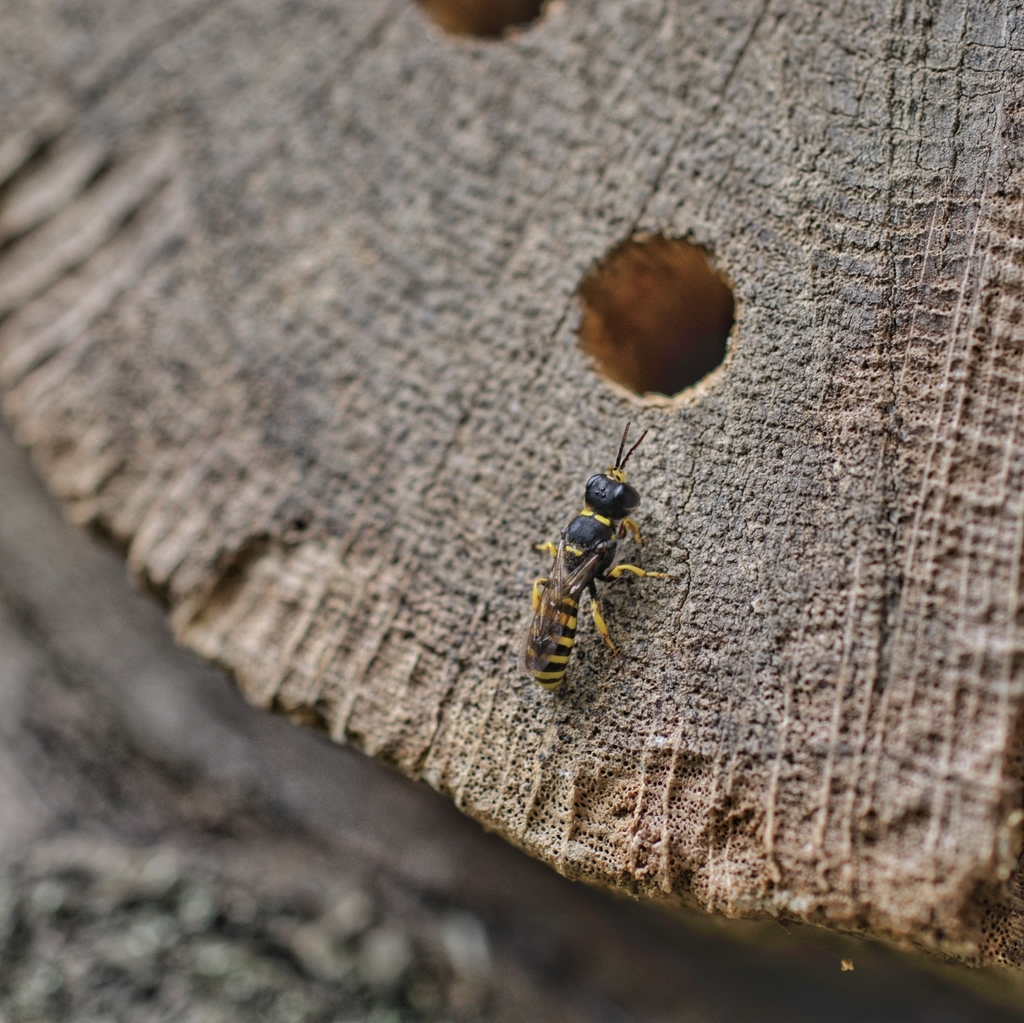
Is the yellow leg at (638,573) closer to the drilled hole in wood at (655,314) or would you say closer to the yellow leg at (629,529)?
the yellow leg at (629,529)

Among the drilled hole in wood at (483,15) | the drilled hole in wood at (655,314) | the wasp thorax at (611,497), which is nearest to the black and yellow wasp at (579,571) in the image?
the wasp thorax at (611,497)

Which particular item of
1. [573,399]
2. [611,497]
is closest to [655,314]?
[573,399]

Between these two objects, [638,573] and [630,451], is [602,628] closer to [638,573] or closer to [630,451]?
[638,573]

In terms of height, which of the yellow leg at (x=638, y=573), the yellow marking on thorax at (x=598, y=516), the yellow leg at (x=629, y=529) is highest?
the yellow marking on thorax at (x=598, y=516)

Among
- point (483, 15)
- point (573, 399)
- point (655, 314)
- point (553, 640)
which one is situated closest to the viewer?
point (553, 640)

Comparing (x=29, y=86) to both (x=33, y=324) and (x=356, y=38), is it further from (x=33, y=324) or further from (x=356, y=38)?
(x=356, y=38)

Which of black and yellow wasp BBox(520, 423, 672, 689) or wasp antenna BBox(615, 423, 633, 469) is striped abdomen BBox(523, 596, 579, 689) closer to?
black and yellow wasp BBox(520, 423, 672, 689)

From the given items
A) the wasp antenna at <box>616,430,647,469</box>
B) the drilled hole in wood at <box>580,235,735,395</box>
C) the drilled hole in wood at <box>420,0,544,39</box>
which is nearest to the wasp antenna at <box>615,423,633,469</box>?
the wasp antenna at <box>616,430,647,469</box>
